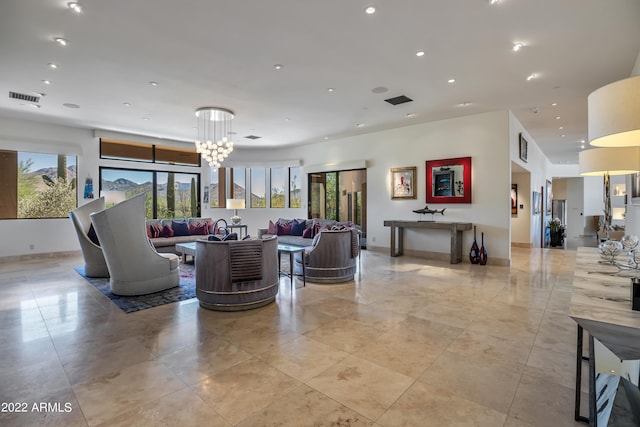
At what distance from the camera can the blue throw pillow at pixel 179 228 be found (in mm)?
7867

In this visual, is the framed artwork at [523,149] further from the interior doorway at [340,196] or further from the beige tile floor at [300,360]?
the beige tile floor at [300,360]

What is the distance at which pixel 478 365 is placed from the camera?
252 centimetres

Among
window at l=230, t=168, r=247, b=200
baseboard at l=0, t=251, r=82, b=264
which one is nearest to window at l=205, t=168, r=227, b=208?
window at l=230, t=168, r=247, b=200

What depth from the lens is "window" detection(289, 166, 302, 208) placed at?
10766 mm

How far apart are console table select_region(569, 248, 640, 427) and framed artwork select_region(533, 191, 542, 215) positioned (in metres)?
9.10

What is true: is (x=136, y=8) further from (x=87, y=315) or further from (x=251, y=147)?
(x=251, y=147)

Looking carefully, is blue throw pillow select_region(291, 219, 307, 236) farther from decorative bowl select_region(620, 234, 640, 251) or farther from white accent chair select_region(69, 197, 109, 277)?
decorative bowl select_region(620, 234, 640, 251)

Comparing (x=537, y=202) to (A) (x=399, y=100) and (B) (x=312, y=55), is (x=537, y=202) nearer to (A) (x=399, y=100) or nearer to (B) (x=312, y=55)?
(A) (x=399, y=100)

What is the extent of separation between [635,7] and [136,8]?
16.1 ft

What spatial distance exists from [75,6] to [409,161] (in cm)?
676

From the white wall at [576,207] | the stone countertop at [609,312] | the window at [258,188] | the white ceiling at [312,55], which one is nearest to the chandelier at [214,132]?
the white ceiling at [312,55]

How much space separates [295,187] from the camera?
10867 mm

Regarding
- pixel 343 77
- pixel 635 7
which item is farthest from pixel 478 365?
pixel 343 77

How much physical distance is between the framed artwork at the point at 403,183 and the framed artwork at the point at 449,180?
394 millimetres
